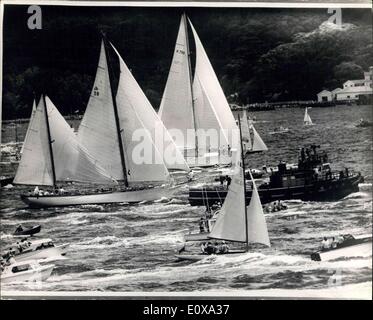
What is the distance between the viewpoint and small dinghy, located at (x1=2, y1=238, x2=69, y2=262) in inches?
223

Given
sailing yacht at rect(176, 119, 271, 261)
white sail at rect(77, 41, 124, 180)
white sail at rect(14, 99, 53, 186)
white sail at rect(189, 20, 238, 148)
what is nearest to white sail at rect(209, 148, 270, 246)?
sailing yacht at rect(176, 119, 271, 261)

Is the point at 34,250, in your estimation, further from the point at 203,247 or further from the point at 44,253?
the point at 203,247

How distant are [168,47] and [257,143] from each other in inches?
42.4

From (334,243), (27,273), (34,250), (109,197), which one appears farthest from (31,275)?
(334,243)

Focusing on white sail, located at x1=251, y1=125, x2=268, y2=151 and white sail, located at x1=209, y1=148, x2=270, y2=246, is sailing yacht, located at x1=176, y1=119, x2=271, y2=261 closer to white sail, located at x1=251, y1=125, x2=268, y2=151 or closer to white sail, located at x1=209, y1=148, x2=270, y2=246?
white sail, located at x1=209, y1=148, x2=270, y2=246

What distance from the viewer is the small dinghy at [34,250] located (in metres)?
5.67

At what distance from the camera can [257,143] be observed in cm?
581

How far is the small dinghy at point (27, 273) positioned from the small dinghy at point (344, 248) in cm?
210

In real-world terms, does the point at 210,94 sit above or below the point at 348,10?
below

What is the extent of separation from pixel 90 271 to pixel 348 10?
116 inches

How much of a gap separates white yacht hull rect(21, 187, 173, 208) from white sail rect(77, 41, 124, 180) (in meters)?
0.16
